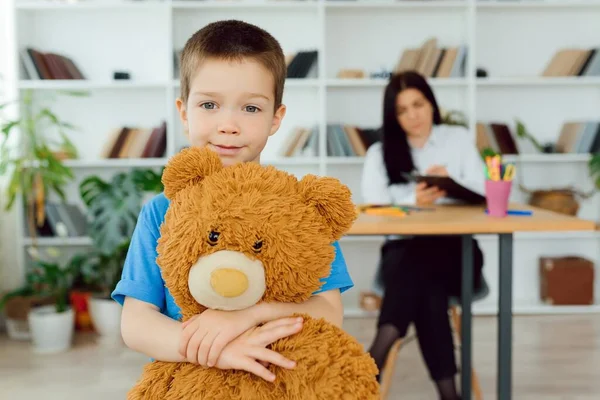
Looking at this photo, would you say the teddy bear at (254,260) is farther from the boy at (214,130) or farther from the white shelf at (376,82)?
the white shelf at (376,82)

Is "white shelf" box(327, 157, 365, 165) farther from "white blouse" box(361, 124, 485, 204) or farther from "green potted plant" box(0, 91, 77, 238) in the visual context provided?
"green potted plant" box(0, 91, 77, 238)

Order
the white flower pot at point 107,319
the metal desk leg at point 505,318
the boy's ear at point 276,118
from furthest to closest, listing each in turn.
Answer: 1. the white flower pot at point 107,319
2. the metal desk leg at point 505,318
3. the boy's ear at point 276,118

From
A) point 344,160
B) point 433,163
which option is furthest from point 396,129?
point 344,160

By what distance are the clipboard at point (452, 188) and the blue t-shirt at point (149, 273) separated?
45.5 inches

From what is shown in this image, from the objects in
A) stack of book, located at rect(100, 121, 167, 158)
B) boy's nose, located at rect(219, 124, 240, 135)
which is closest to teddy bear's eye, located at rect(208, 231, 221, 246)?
boy's nose, located at rect(219, 124, 240, 135)

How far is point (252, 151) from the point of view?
97cm

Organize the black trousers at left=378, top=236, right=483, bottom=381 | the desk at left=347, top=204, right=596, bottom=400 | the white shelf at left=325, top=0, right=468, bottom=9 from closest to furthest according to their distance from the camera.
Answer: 1. the desk at left=347, top=204, right=596, bottom=400
2. the black trousers at left=378, top=236, right=483, bottom=381
3. the white shelf at left=325, top=0, right=468, bottom=9

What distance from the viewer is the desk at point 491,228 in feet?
5.48

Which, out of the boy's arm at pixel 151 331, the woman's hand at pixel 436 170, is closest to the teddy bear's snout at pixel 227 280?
the boy's arm at pixel 151 331

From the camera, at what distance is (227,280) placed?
71cm

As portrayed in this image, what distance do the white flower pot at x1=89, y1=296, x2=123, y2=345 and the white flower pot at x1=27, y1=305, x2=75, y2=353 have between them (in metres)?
0.15

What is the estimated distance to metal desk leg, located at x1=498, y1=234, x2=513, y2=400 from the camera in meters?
1.79

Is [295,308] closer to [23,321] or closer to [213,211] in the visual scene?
[213,211]

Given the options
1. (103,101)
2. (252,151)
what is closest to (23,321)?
(103,101)
